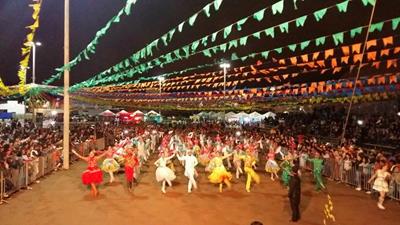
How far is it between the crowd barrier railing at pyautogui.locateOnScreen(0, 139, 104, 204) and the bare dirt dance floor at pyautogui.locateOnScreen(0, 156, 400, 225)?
38 centimetres

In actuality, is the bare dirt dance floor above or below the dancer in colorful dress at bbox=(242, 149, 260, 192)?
below

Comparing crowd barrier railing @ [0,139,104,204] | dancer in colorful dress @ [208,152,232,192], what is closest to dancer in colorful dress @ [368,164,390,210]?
dancer in colorful dress @ [208,152,232,192]

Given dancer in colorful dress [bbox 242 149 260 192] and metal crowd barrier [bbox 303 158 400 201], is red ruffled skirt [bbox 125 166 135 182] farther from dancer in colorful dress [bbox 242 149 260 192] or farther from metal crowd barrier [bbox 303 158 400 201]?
metal crowd barrier [bbox 303 158 400 201]

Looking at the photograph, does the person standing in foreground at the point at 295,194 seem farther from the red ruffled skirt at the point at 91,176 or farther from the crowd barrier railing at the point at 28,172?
the crowd barrier railing at the point at 28,172

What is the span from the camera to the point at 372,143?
24047mm

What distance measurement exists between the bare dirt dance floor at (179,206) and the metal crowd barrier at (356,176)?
463mm

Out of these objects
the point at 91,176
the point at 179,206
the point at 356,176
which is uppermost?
the point at 91,176

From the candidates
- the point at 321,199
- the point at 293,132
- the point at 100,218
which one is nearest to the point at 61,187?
the point at 100,218

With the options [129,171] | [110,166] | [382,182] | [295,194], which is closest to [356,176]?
[382,182]

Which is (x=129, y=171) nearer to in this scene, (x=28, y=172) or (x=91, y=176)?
(x=91, y=176)

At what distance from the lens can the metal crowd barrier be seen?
43.9 feet

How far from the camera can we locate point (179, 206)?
1238cm

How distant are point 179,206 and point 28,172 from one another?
6.57 meters

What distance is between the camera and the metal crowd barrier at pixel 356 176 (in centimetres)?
1339
